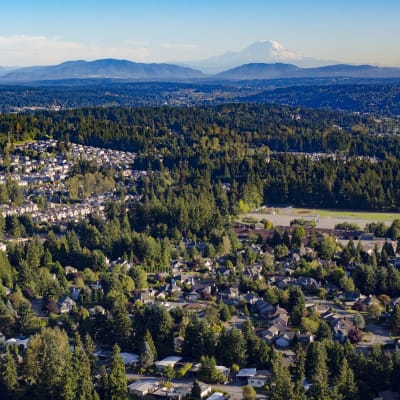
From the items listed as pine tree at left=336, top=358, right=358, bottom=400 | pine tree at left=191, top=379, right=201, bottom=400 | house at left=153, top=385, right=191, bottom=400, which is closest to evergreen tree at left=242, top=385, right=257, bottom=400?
pine tree at left=191, top=379, right=201, bottom=400

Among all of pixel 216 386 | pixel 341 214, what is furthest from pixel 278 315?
pixel 341 214

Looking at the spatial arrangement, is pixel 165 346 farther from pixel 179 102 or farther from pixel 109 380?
pixel 179 102

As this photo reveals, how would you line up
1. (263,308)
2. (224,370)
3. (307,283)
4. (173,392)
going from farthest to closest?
(307,283) → (263,308) → (224,370) → (173,392)

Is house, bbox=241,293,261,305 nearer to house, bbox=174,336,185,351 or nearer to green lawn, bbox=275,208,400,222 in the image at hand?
Answer: house, bbox=174,336,185,351

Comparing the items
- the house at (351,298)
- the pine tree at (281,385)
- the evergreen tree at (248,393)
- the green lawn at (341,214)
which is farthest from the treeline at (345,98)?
the evergreen tree at (248,393)

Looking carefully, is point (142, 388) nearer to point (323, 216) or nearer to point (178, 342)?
point (178, 342)

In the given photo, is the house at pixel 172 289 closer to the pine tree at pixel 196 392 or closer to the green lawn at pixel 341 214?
the pine tree at pixel 196 392
